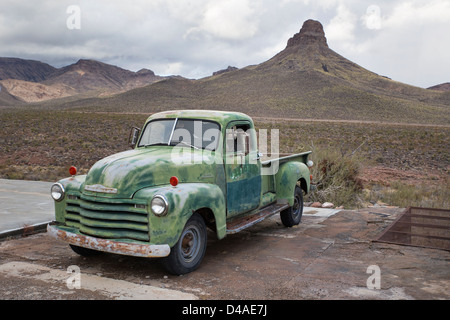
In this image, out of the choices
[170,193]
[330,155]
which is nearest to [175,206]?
[170,193]

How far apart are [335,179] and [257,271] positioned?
24.6 feet

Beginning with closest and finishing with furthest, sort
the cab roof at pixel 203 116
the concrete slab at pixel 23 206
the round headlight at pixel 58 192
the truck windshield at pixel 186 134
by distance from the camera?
the round headlight at pixel 58 192 < the truck windshield at pixel 186 134 < the cab roof at pixel 203 116 < the concrete slab at pixel 23 206

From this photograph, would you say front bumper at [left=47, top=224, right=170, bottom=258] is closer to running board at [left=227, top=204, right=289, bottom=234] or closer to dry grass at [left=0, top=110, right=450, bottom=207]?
running board at [left=227, top=204, right=289, bottom=234]

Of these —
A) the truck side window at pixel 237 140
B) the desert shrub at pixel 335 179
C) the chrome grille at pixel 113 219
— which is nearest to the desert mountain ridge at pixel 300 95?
the desert shrub at pixel 335 179

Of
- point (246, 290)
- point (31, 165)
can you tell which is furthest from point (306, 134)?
point (246, 290)

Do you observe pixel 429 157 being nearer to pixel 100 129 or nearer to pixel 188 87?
pixel 100 129

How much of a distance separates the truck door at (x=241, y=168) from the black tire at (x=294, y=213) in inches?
51.5

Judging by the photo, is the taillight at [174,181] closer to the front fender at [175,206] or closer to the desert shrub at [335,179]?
the front fender at [175,206]

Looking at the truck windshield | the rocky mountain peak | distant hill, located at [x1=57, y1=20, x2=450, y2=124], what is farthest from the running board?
the rocky mountain peak

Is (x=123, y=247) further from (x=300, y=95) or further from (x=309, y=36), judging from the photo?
(x=309, y=36)

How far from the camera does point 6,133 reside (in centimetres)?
3128

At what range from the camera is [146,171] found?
4.93 m

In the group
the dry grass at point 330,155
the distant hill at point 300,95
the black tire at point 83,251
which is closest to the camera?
the black tire at point 83,251

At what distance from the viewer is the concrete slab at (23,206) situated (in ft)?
23.5
